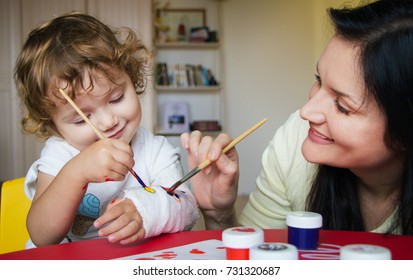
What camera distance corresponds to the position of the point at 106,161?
709 millimetres

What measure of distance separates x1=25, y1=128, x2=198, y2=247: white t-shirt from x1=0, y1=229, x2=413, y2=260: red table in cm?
4

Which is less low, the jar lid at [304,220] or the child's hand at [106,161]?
the child's hand at [106,161]

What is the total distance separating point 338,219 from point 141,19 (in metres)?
3.35

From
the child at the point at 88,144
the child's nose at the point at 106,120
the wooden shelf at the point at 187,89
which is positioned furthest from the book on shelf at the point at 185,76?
the child's nose at the point at 106,120

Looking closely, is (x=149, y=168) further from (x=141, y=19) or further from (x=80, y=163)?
(x=141, y=19)

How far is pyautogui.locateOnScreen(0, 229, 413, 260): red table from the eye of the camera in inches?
23.5

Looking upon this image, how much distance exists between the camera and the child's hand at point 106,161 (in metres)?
0.71

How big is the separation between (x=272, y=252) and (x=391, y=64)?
0.46 metres

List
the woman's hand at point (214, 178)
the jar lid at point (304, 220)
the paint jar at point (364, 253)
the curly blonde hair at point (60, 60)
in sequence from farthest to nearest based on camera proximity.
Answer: the curly blonde hair at point (60, 60) → the woman's hand at point (214, 178) → the jar lid at point (304, 220) → the paint jar at point (364, 253)

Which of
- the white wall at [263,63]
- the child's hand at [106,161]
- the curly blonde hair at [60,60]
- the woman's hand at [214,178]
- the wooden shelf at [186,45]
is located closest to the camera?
the child's hand at [106,161]

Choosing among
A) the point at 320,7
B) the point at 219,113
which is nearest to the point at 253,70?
the point at 219,113

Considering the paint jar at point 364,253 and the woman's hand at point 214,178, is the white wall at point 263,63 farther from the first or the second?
the paint jar at point 364,253

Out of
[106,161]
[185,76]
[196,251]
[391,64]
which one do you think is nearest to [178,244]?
[196,251]

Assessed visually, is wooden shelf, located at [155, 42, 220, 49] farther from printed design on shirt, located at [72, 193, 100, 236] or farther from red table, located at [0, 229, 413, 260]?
red table, located at [0, 229, 413, 260]
